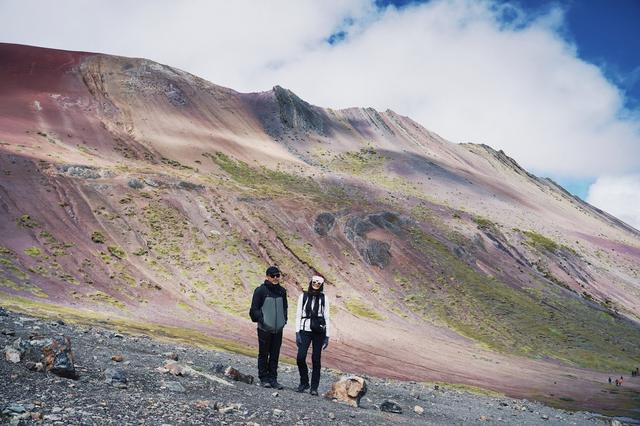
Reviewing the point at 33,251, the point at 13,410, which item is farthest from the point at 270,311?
the point at 33,251

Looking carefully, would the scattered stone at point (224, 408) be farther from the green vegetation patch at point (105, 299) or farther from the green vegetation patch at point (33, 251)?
the green vegetation patch at point (33, 251)

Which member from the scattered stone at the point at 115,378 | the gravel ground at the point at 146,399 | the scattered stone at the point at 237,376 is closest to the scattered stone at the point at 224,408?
the gravel ground at the point at 146,399

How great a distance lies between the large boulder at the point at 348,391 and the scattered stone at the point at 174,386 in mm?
4315

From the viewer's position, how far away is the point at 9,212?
1750 inches

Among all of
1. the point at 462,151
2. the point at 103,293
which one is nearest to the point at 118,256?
the point at 103,293

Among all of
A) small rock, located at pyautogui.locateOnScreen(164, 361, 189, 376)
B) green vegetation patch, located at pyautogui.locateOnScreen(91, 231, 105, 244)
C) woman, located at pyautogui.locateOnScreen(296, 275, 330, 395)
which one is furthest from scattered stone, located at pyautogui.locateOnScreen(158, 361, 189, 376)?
green vegetation patch, located at pyautogui.locateOnScreen(91, 231, 105, 244)

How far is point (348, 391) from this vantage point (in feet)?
47.1

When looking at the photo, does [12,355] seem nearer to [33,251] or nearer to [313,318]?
[313,318]

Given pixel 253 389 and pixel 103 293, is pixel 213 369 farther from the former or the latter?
pixel 103 293

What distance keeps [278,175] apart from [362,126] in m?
53.9

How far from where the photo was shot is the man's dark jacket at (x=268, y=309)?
43.7ft

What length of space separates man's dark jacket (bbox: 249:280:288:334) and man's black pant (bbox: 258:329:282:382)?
0.24 metres

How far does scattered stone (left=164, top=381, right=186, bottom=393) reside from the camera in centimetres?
1134

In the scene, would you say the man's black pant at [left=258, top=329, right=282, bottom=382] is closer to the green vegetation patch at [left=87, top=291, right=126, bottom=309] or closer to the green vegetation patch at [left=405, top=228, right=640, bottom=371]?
the green vegetation patch at [left=87, top=291, right=126, bottom=309]
